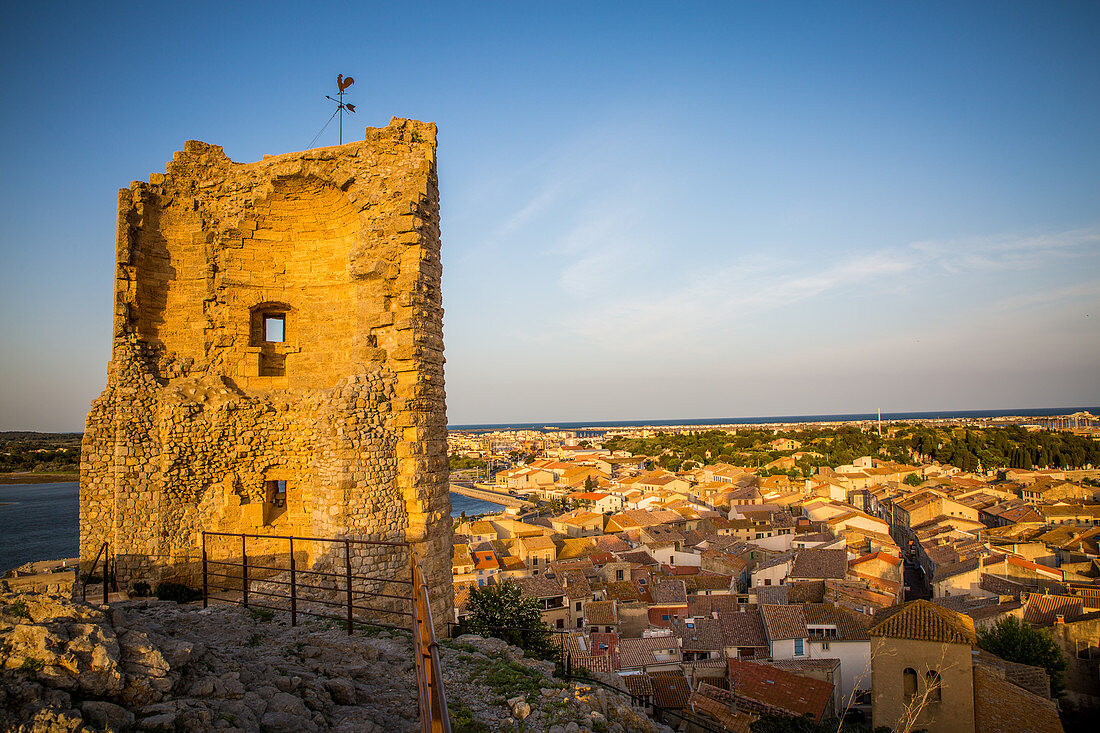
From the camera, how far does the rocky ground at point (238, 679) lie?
3.52m

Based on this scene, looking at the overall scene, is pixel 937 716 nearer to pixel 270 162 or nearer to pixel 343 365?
pixel 343 365

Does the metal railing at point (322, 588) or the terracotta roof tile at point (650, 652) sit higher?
the metal railing at point (322, 588)

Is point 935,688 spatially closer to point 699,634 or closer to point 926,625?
point 926,625

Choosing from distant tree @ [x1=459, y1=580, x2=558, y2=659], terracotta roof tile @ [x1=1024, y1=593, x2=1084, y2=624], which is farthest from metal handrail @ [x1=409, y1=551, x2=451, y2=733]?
terracotta roof tile @ [x1=1024, y1=593, x2=1084, y2=624]

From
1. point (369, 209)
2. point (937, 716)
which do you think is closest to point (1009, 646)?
point (937, 716)

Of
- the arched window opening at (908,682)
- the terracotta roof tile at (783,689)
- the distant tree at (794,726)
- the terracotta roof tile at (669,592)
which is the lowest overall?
the terracotta roof tile at (669,592)

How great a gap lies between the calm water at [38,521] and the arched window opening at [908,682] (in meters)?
33.4

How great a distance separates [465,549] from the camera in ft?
128

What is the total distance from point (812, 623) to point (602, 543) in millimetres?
20306

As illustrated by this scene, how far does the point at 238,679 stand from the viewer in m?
4.59

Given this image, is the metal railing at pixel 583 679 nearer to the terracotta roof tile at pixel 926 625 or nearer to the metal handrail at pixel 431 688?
the metal handrail at pixel 431 688

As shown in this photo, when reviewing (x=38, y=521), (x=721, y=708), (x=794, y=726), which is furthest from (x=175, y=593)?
(x=38, y=521)

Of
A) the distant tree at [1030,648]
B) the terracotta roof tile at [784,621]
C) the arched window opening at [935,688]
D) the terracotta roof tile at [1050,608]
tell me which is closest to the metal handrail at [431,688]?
the arched window opening at [935,688]

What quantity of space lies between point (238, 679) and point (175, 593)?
18.3 feet
